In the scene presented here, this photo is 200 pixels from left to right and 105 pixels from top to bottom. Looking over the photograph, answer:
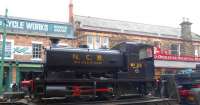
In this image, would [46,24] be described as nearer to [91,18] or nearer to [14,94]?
[91,18]

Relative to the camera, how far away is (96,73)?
38.1 ft

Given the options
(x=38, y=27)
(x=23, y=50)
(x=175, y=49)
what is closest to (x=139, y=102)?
(x=23, y=50)

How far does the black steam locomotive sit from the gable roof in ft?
63.3

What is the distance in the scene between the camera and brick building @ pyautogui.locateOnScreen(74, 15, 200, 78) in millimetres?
31344

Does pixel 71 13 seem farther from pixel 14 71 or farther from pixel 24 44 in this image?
pixel 14 71

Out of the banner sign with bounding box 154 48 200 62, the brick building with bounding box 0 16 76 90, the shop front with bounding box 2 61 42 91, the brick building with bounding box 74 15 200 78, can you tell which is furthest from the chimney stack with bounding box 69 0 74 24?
the banner sign with bounding box 154 48 200 62

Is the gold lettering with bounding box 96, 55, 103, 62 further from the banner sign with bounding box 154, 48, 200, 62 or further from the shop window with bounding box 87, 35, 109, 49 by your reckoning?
the banner sign with bounding box 154, 48, 200, 62

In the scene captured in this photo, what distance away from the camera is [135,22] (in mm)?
40250

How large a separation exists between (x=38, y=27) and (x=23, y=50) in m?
2.45

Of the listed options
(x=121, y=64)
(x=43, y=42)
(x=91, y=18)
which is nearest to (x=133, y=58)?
(x=121, y=64)

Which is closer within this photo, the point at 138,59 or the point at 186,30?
the point at 138,59

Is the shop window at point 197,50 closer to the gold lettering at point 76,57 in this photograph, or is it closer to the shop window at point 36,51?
the shop window at point 36,51

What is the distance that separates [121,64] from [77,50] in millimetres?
1718

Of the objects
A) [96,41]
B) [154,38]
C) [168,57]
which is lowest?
[168,57]
